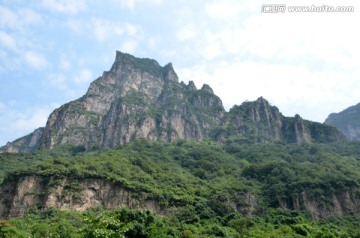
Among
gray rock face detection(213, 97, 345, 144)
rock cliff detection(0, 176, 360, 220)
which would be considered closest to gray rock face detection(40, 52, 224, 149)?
gray rock face detection(213, 97, 345, 144)

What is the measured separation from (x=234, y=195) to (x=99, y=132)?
6814 centimetres

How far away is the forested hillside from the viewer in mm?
53000

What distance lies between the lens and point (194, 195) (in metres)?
73.6

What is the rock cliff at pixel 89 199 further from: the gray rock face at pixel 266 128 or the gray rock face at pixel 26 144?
the gray rock face at pixel 26 144

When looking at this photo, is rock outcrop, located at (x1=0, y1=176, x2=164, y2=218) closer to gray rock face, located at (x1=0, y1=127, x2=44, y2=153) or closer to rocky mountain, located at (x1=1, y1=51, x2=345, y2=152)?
rocky mountain, located at (x1=1, y1=51, x2=345, y2=152)

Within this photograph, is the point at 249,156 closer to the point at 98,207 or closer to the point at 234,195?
the point at 234,195

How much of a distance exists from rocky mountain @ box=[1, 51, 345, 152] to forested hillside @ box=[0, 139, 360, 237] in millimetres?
27734

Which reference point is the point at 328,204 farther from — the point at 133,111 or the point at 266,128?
the point at 133,111

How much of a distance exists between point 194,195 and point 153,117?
64.7 metres

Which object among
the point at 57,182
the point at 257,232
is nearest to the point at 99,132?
the point at 57,182

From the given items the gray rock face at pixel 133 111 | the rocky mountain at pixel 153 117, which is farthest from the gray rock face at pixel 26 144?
the gray rock face at pixel 133 111

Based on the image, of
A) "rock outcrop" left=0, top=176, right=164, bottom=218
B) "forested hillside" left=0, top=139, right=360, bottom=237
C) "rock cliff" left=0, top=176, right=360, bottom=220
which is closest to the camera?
"forested hillside" left=0, top=139, right=360, bottom=237

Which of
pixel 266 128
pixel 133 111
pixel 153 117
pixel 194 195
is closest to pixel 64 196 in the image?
pixel 194 195

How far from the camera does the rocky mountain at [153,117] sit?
129125 mm
